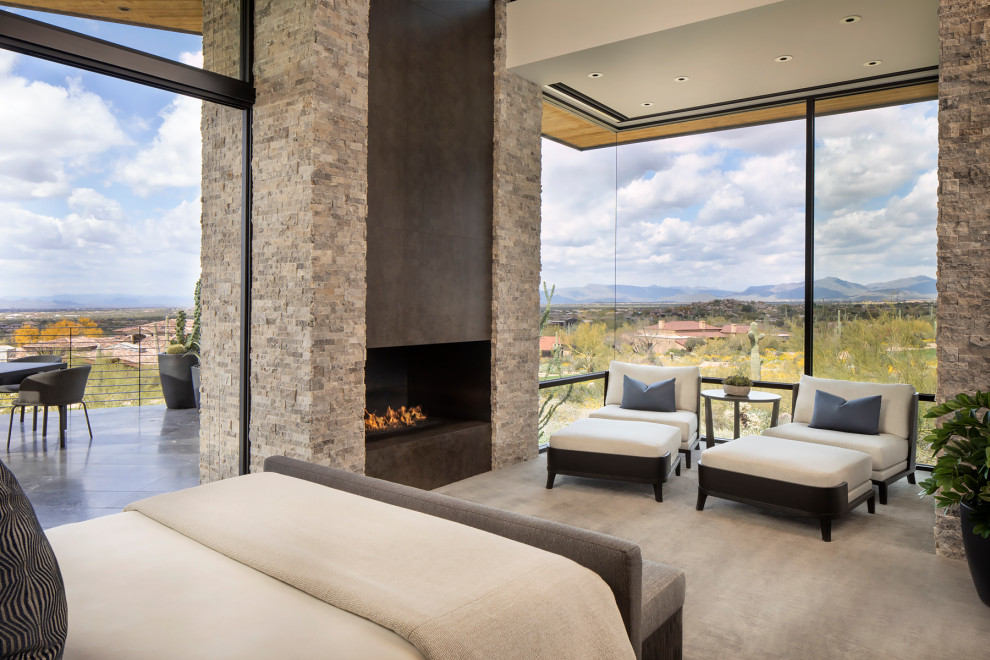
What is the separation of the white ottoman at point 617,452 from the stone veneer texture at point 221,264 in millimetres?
2266

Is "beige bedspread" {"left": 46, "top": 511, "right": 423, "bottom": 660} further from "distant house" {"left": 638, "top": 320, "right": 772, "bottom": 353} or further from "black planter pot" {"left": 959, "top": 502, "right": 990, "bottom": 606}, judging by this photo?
"distant house" {"left": 638, "top": 320, "right": 772, "bottom": 353}

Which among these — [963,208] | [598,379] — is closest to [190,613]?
[963,208]

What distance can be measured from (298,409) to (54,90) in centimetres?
203

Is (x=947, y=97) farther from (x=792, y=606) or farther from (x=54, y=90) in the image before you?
(x=54, y=90)

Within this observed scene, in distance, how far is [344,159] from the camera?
12.6ft

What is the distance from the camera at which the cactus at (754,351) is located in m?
6.13

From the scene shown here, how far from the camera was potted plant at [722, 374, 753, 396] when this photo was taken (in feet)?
17.9

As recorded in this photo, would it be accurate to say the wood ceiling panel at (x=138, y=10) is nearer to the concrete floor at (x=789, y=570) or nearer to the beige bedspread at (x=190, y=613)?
the beige bedspread at (x=190, y=613)

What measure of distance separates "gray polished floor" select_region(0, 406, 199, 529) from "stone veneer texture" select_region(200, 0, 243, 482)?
228mm

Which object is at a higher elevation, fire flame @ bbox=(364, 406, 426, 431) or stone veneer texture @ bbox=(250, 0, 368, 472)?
stone veneer texture @ bbox=(250, 0, 368, 472)

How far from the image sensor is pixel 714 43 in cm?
476

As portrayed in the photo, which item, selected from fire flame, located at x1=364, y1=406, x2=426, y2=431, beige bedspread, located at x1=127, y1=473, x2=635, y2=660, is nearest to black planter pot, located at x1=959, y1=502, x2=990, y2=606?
beige bedspread, located at x1=127, y1=473, x2=635, y2=660

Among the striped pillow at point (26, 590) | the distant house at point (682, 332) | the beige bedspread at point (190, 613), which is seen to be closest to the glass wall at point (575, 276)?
the distant house at point (682, 332)

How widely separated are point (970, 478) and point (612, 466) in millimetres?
2126
